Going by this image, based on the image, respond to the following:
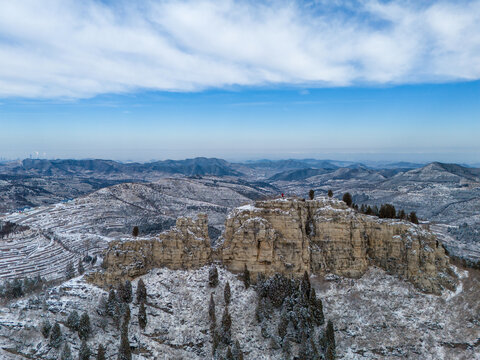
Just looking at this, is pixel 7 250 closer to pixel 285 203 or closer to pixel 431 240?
pixel 285 203

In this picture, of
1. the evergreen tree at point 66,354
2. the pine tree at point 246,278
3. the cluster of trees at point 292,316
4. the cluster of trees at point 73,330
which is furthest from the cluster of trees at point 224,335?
the evergreen tree at point 66,354

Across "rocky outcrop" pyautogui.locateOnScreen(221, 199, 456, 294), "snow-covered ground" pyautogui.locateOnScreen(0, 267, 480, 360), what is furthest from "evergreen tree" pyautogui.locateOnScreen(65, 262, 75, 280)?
"rocky outcrop" pyautogui.locateOnScreen(221, 199, 456, 294)

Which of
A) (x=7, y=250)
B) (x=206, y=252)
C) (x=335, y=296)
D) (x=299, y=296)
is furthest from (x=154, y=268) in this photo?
(x=7, y=250)

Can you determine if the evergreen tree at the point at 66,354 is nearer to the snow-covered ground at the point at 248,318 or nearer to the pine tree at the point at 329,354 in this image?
the snow-covered ground at the point at 248,318

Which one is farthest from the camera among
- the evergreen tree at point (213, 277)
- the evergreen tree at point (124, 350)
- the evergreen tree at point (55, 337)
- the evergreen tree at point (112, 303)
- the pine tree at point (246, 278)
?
the pine tree at point (246, 278)

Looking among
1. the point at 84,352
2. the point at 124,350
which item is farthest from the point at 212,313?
the point at 84,352

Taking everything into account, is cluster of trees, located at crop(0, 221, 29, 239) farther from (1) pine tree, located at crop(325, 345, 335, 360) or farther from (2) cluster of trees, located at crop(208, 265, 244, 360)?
Result: (1) pine tree, located at crop(325, 345, 335, 360)

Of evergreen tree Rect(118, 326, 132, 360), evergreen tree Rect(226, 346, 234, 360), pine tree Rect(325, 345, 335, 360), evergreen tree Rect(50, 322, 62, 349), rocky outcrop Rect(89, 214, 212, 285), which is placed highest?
rocky outcrop Rect(89, 214, 212, 285)
